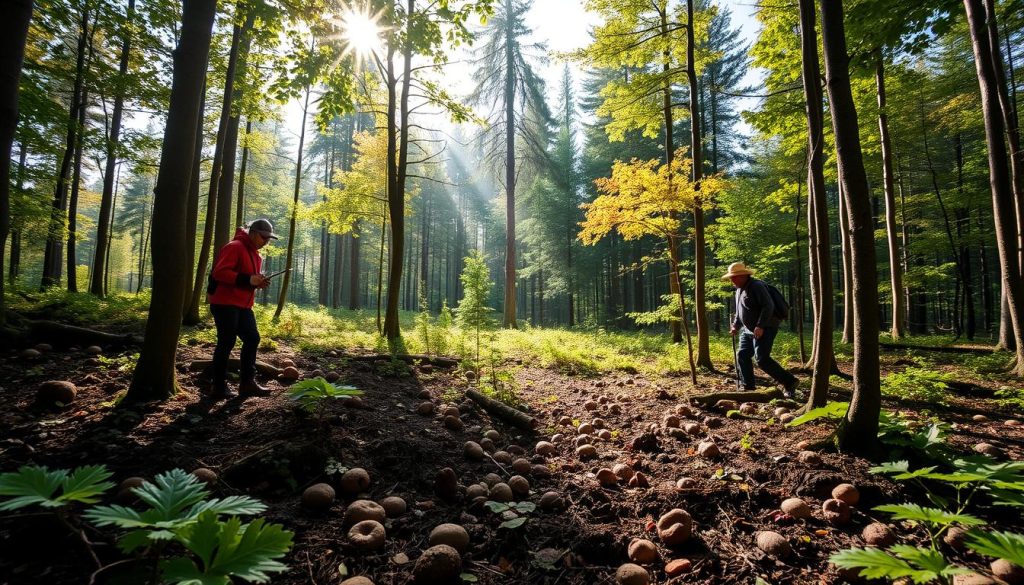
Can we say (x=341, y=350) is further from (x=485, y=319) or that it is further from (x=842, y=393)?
(x=842, y=393)

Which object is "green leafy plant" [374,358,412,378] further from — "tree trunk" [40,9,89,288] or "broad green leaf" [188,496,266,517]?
"tree trunk" [40,9,89,288]

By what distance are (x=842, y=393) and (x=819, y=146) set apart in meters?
3.88

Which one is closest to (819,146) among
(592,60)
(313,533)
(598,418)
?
(598,418)

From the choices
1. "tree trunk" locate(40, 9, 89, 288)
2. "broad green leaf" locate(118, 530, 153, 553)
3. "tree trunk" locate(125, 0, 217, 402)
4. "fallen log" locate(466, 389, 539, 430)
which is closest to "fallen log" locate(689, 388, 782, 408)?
"fallen log" locate(466, 389, 539, 430)

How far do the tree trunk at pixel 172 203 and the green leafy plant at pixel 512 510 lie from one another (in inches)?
126

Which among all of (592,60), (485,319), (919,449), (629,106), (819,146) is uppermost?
(592,60)

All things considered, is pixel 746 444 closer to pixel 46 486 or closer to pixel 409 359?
pixel 46 486

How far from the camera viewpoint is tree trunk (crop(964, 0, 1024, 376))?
6.15 m

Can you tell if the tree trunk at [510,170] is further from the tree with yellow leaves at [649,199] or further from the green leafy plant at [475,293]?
the green leafy plant at [475,293]

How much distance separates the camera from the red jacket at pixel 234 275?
3.86 m

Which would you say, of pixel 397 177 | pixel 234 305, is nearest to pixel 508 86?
pixel 397 177

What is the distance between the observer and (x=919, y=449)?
252cm

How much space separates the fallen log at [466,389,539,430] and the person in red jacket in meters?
2.28

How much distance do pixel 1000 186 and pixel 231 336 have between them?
12099 mm
